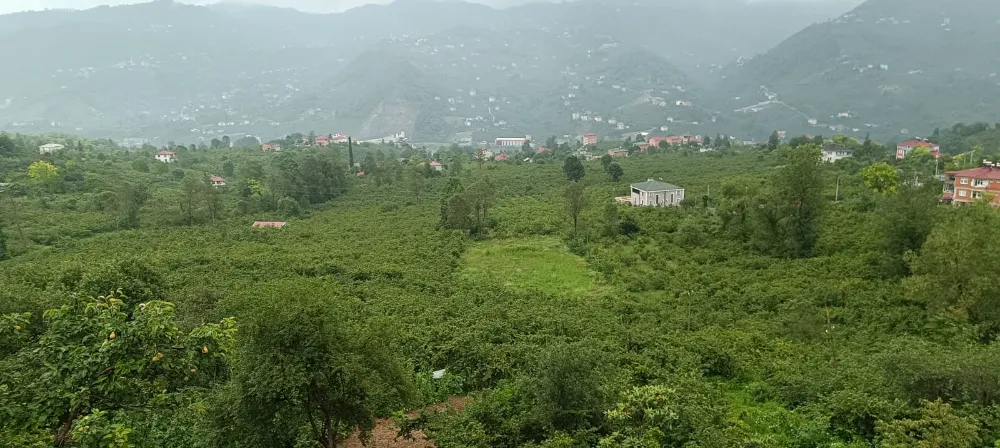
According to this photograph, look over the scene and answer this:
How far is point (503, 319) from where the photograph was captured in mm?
19266

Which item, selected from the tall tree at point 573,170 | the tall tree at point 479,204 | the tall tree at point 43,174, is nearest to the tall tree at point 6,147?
the tall tree at point 43,174

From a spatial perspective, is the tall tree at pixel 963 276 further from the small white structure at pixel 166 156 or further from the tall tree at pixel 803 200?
the small white structure at pixel 166 156

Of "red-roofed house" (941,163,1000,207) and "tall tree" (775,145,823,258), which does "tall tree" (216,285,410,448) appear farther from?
"red-roofed house" (941,163,1000,207)

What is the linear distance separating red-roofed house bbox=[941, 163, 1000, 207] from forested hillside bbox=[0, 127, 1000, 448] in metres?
4.86

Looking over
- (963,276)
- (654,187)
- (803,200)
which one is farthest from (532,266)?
(654,187)

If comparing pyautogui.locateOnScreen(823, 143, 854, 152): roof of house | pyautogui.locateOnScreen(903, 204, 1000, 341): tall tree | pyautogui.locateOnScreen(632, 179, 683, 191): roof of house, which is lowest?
pyautogui.locateOnScreen(903, 204, 1000, 341): tall tree

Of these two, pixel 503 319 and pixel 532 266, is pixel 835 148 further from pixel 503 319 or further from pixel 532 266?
pixel 503 319

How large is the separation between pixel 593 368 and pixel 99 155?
69036 mm

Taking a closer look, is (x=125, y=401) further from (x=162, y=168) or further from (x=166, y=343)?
(x=162, y=168)

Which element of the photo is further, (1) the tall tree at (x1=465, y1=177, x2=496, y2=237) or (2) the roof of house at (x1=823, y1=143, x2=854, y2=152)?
(2) the roof of house at (x1=823, y1=143, x2=854, y2=152)

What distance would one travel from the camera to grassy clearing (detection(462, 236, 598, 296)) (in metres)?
25.5

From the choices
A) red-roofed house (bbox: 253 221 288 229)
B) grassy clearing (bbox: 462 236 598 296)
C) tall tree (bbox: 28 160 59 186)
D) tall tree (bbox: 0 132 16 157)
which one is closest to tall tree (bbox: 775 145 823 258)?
grassy clearing (bbox: 462 236 598 296)

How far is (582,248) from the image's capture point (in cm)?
3106

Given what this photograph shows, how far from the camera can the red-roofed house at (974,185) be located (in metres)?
36.6
